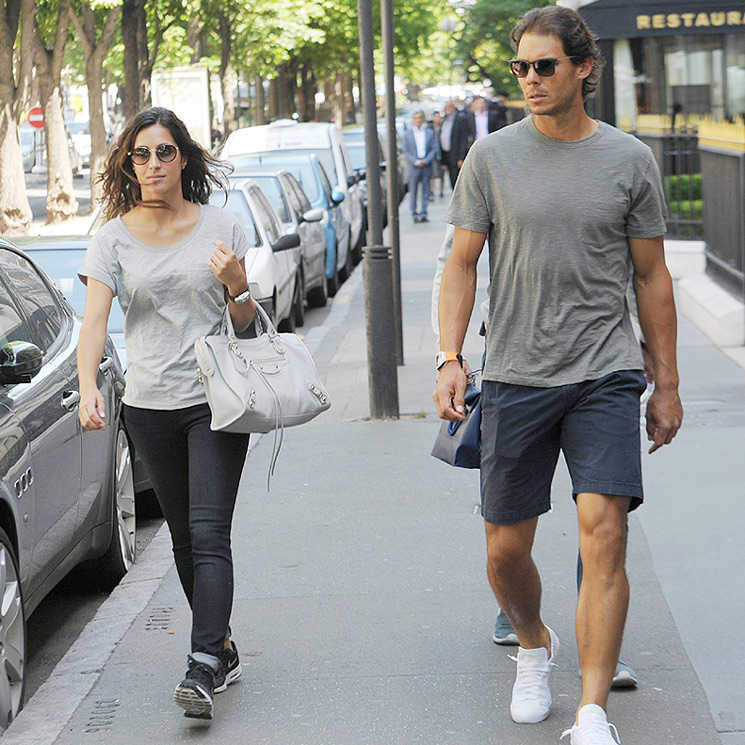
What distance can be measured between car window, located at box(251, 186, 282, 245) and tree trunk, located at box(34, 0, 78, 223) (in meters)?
12.3

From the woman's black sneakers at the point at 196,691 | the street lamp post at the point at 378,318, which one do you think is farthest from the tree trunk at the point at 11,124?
the woman's black sneakers at the point at 196,691

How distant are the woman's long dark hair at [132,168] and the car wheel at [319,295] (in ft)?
35.9

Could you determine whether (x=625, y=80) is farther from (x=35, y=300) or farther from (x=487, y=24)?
(x=487, y=24)

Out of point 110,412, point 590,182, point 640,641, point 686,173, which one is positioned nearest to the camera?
point 590,182

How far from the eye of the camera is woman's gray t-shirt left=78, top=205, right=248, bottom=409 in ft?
12.7

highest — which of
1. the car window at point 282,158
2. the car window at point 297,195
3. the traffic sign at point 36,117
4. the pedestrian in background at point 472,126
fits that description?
the traffic sign at point 36,117

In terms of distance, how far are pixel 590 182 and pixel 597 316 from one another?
34 centimetres

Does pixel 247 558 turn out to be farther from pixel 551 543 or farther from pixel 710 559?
pixel 710 559

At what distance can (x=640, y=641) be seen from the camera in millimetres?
4371

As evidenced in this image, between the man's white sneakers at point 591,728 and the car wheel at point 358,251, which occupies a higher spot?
the car wheel at point 358,251

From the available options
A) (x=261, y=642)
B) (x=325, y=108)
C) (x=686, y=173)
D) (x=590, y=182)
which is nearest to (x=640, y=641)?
(x=261, y=642)

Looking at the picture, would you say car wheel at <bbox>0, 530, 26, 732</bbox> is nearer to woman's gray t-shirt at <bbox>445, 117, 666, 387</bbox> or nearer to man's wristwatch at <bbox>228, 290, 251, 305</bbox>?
man's wristwatch at <bbox>228, 290, 251, 305</bbox>

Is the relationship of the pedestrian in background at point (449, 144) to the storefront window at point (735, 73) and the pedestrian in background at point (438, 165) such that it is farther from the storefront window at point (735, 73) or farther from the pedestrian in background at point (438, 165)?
the storefront window at point (735, 73)

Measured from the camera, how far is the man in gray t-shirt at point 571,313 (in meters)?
3.48
